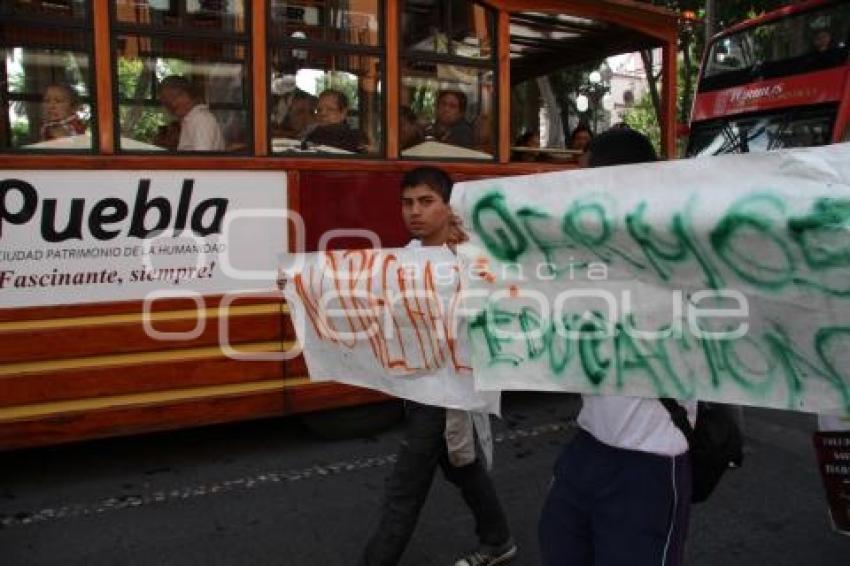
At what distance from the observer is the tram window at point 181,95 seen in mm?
4332

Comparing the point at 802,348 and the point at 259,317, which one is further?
the point at 259,317

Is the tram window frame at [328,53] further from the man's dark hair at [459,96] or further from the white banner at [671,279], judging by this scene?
the white banner at [671,279]

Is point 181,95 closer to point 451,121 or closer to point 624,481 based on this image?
point 451,121

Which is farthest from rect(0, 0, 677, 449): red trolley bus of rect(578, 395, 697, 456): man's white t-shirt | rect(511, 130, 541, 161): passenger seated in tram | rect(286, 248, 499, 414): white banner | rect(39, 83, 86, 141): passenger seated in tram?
rect(578, 395, 697, 456): man's white t-shirt

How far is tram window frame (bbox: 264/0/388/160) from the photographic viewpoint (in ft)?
15.1

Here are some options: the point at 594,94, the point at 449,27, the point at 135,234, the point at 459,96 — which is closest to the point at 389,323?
the point at 135,234

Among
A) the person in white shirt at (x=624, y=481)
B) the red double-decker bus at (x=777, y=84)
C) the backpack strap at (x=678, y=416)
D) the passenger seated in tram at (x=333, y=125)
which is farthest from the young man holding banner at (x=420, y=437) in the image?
the red double-decker bus at (x=777, y=84)

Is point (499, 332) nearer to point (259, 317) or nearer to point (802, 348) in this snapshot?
point (802, 348)

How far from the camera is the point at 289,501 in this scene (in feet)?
13.7

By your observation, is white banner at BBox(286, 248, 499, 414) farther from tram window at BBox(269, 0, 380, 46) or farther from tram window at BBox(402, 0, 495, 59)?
tram window at BBox(402, 0, 495, 59)

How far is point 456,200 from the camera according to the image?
227cm

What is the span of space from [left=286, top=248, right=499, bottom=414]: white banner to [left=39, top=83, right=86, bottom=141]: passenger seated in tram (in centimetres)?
181

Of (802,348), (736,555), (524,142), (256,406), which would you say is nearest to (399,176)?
(524,142)

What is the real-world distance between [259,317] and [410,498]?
204 cm
